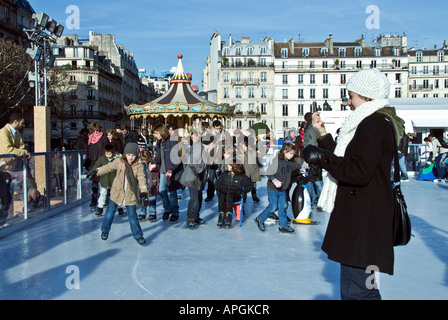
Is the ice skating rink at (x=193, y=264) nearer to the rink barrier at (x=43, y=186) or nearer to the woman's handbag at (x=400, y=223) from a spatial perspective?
the rink barrier at (x=43, y=186)

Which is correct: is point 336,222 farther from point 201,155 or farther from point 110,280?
point 201,155

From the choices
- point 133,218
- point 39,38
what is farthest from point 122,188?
point 39,38

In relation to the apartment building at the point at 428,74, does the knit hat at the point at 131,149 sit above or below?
below

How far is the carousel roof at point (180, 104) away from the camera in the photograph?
1684 centimetres

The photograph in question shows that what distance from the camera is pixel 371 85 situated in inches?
102

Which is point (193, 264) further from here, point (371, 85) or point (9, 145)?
point (9, 145)

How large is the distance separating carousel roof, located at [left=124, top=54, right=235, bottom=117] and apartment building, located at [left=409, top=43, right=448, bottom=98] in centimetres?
5436

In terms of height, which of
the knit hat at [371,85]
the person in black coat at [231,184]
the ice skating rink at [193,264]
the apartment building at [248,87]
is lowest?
the ice skating rink at [193,264]

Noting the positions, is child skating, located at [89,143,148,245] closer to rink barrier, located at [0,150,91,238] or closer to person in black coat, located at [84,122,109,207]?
rink barrier, located at [0,150,91,238]

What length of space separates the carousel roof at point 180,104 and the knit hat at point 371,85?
1440 centimetres

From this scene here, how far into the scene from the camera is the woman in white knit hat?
2.48 meters

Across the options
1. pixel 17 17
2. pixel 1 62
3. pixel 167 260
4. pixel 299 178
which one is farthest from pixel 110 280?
pixel 17 17

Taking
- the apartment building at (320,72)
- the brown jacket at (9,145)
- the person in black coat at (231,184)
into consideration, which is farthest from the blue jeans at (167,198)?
the apartment building at (320,72)

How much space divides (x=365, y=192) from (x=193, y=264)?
278cm
